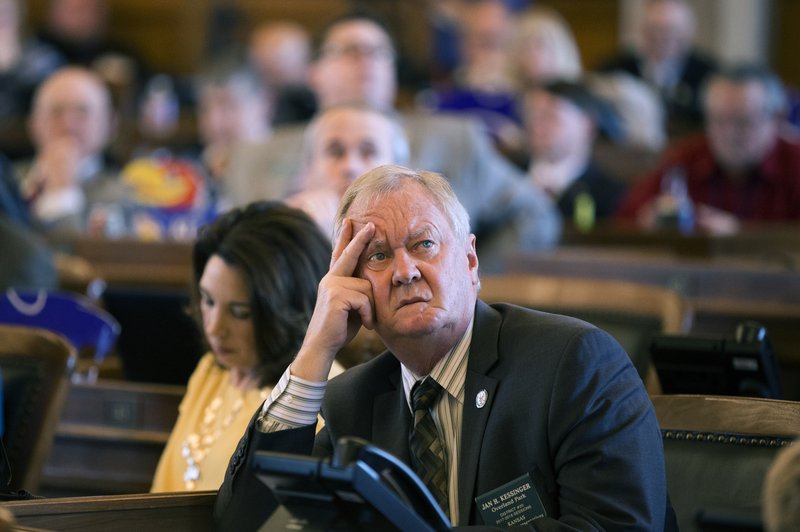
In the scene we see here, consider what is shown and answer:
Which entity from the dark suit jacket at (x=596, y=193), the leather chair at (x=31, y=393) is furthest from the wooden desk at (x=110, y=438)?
the dark suit jacket at (x=596, y=193)

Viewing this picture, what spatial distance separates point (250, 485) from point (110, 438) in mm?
1327

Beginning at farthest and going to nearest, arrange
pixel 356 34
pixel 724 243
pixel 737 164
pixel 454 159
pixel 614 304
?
pixel 737 164, pixel 356 34, pixel 454 159, pixel 724 243, pixel 614 304

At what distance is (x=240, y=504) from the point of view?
204cm

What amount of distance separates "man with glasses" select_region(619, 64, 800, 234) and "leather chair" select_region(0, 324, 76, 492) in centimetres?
344

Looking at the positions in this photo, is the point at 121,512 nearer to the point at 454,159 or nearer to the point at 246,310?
the point at 246,310

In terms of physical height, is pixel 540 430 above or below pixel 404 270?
below

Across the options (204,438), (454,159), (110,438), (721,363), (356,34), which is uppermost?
(356,34)

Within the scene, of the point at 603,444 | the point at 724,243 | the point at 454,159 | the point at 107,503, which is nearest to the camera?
the point at 603,444

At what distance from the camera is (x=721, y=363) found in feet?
8.07

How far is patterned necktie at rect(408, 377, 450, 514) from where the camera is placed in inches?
81.5

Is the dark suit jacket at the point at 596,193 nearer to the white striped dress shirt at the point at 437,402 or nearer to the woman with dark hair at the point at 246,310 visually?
the woman with dark hair at the point at 246,310

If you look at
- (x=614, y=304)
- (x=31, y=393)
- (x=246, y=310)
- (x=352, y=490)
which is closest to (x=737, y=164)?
(x=614, y=304)

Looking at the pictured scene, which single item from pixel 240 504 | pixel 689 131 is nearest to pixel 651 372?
pixel 240 504

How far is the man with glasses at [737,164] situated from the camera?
5.91 metres
